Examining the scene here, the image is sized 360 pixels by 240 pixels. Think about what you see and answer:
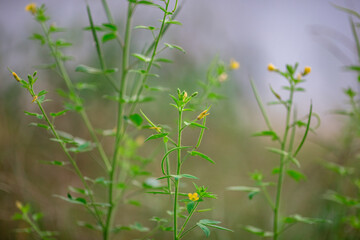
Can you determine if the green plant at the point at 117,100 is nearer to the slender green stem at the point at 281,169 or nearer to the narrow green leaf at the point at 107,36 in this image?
the narrow green leaf at the point at 107,36

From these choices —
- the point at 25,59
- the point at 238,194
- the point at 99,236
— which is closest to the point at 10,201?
the point at 99,236

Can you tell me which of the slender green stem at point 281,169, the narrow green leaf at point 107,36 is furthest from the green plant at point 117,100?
the slender green stem at point 281,169

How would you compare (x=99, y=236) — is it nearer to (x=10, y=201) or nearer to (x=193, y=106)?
(x=10, y=201)

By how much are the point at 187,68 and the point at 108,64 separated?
59cm

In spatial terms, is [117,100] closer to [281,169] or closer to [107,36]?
[107,36]

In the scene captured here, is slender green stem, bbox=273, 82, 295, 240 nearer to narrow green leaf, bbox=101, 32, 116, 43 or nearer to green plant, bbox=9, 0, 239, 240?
green plant, bbox=9, 0, 239, 240

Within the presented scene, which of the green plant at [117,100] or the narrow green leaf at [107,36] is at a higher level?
the narrow green leaf at [107,36]

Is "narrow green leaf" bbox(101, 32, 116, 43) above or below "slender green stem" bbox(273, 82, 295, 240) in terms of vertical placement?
above

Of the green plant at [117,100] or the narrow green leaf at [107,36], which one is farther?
the narrow green leaf at [107,36]

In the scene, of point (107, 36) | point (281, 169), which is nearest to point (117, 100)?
point (107, 36)

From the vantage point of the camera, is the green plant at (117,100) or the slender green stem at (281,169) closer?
the green plant at (117,100)

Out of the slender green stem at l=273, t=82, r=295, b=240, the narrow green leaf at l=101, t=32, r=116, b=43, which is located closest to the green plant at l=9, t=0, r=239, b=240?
the narrow green leaf at l=101, t=32, r=116, b=43

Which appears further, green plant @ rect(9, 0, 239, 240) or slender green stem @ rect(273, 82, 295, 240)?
slender green stem @ rect(273, 82, 295, 240)

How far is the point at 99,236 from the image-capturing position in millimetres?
1590
